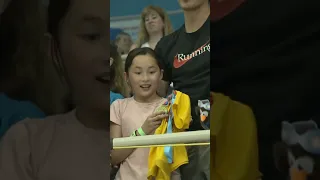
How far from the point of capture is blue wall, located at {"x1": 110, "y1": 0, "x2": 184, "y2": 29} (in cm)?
150

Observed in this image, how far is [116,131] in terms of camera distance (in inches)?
61.6

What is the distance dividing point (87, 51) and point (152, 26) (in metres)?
0.22

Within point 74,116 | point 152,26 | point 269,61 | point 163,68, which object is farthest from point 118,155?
point 269,61

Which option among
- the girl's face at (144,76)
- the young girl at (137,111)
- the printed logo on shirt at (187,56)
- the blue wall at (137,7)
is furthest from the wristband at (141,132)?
the blue wall at (137,7)

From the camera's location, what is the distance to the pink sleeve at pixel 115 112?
61.7 inches

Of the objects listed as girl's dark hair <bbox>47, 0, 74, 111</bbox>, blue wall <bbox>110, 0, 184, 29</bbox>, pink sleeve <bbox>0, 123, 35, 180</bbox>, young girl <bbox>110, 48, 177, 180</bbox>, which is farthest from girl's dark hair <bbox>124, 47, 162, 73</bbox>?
pink sleeve <bbox>0, 123, 35, 180</bbox>

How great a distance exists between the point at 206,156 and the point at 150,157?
7.0 inches

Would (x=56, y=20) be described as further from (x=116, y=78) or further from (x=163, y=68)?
(x=163, y=68)

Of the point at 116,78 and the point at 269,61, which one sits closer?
the point at 269,61

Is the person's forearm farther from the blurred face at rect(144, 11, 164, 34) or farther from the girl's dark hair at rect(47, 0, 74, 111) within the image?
the blurred face at rect(144, 11, 164, 34)

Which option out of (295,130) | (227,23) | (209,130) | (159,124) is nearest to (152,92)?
(159,124)

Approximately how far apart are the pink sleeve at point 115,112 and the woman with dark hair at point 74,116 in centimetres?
2

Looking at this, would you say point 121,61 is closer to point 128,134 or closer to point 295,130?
point 128,134

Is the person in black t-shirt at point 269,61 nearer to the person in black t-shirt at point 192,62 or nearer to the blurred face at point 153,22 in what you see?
the person in black t-shirt at point 192,62
